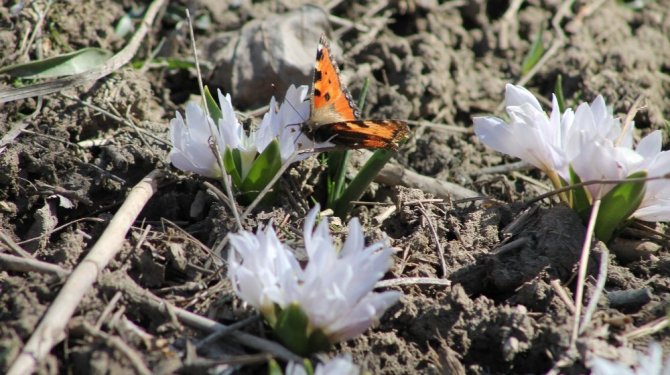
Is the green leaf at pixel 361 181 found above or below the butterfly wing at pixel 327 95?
below

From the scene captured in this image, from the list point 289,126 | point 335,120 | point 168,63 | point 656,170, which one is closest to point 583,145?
point 656,170

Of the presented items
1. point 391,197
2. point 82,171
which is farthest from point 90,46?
point 391,197

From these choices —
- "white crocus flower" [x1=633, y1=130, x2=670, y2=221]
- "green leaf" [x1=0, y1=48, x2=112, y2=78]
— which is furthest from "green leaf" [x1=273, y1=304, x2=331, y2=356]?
"green leaf" [x1=0, y1=48, x2=112, y2=78]

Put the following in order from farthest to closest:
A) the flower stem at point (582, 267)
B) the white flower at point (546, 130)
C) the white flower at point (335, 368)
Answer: the white flower at point (546, 130), the flower stem at point (582, 267), the white flower at point (335, 368)

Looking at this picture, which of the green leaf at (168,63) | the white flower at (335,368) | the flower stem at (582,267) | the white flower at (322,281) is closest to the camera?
the white flower at (335,368)

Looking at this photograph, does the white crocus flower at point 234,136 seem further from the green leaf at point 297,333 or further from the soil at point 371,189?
the green leaf at point 297,333

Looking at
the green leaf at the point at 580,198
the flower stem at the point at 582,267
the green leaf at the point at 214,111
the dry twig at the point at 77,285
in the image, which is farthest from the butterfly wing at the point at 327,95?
the flower stem at the point at 582,267

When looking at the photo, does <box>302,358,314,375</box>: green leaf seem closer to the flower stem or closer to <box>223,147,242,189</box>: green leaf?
the flower stem
